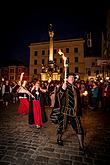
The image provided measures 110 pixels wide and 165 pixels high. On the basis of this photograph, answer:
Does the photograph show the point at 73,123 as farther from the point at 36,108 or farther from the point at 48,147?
the point at 36,108

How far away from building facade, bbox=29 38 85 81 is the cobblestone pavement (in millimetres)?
39646

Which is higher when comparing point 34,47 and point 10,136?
point 34,47

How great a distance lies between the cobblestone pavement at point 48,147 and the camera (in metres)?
3.84

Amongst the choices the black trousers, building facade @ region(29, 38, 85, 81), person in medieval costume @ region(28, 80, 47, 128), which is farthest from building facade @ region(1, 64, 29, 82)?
the black trousers

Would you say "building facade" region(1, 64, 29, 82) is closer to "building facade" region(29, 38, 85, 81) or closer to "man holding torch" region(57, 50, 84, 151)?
"building facade" region(29, 38, 85, 81)

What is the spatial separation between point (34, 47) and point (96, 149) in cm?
4964

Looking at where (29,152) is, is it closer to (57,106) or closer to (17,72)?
(57,106)

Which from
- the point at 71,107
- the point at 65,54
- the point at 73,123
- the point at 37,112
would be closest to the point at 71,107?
the point at 71,107

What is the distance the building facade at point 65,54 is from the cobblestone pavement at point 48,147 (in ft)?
130

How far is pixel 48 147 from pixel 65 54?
45.6 m

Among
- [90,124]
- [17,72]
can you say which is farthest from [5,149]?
[17,72]

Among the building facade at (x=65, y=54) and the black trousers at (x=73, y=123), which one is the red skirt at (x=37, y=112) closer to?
the black trousers at (x=73, y=123)

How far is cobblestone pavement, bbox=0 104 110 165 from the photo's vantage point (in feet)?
12.6

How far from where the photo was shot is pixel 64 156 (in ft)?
13.3
